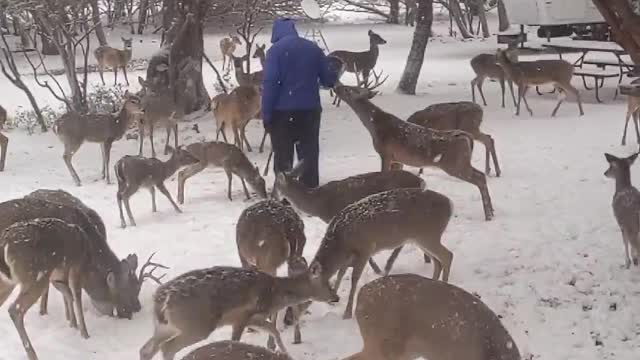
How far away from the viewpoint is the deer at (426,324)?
3.93m

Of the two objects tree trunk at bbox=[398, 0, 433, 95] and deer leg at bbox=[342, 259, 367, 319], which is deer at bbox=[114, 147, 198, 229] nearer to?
deer leg at bbox=[342, 259, 367, 319]

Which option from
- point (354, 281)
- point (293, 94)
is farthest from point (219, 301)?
point (293, 94)

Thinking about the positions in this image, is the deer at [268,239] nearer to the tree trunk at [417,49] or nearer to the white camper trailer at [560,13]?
the tree trunk at [417,49]

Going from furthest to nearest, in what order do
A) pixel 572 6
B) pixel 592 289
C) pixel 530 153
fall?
pixel 572 6, pixel 530 153, pixel 592 289

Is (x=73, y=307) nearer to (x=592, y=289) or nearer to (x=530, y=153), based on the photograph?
(x=592, y=289)

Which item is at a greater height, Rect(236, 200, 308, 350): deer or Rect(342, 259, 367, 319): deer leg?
Rect(236, 200, 308, 350): deer

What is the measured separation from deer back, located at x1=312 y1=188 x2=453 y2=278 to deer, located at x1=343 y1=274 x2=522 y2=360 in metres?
1.26

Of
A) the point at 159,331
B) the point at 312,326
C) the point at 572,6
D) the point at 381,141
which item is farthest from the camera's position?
the point at 572,6

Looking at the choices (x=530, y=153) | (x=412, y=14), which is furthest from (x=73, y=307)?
(x=412, y=14)

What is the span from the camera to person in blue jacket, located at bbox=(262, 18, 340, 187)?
8219mm

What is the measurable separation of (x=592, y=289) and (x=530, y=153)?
15.1 ft

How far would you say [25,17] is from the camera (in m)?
17.1

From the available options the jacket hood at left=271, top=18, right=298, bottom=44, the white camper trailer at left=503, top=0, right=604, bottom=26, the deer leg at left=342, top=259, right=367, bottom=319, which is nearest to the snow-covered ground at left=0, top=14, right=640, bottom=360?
the deer leg at left=342, top=259, right=367, bottom=319

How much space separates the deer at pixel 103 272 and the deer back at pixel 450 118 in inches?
171
